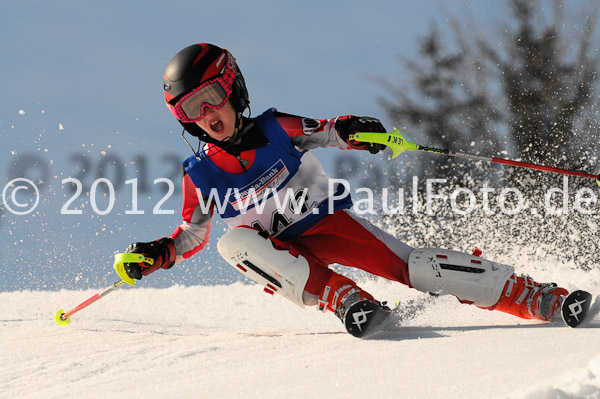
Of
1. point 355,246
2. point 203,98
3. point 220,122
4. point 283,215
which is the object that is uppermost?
point 203,98

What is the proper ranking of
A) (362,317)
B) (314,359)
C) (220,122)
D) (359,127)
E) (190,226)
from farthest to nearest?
(190,226)
(220,122)
(359,127)
(362,317)
(314,359)

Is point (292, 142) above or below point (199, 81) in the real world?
below

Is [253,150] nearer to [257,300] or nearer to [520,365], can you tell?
[520,365]

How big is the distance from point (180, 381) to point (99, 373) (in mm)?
571

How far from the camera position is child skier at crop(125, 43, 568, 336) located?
3.17m

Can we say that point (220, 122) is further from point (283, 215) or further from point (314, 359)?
point (314, 359)

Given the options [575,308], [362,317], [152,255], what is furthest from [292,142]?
[575,308]

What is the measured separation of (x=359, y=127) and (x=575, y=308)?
4.52 feet

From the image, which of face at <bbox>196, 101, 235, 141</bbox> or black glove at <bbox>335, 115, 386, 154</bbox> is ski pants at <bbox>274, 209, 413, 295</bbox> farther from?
face at <bbox>196, 101, 235, 141</bbox>

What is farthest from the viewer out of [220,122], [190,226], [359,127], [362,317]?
[190,226]

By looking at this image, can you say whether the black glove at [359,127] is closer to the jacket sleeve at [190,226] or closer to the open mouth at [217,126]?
the open mouth at [217,126]

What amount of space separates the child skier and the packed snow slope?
0.21 metres

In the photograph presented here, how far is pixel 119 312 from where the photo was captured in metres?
5.20

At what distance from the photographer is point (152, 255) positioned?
3.52 m
